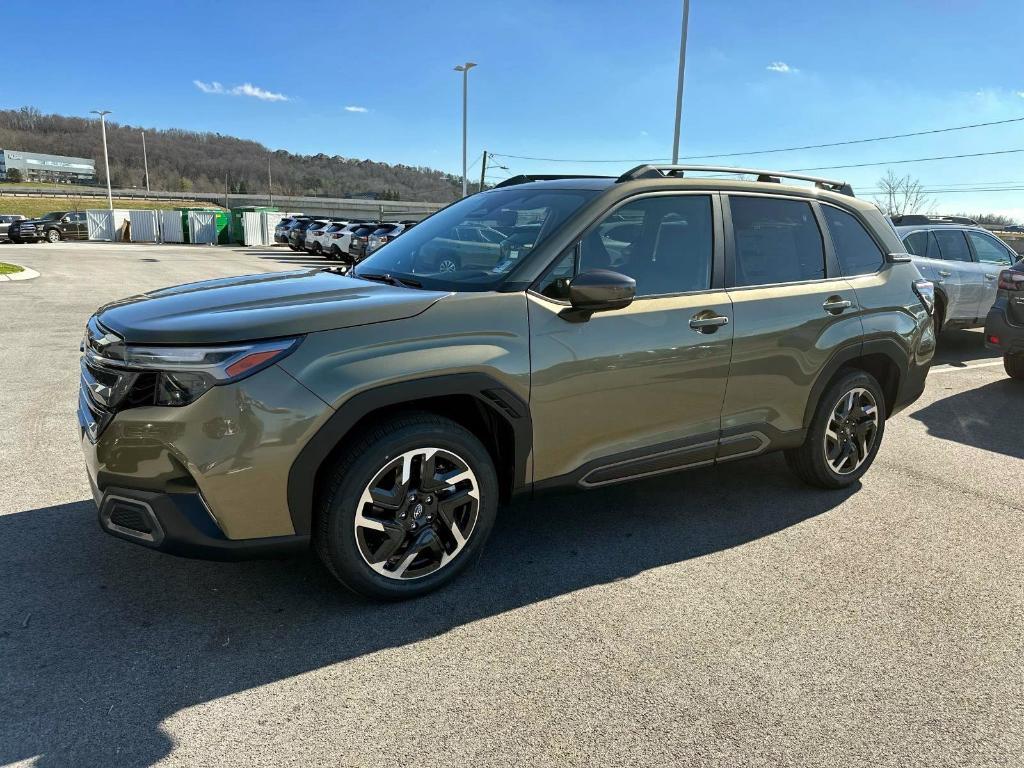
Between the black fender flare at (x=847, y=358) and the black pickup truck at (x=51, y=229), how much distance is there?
4399 cm

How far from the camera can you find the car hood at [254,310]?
2.78 metres

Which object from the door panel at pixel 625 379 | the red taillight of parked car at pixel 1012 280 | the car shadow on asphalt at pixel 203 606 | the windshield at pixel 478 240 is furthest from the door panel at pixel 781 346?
the red taillight of parked car at pixel 1012 280

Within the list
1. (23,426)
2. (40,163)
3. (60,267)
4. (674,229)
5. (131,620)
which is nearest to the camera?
(131,620)

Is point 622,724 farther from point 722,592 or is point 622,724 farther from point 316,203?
point 316,203

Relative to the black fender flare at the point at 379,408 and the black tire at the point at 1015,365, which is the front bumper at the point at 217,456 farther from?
the black tire at the point at 1015,365

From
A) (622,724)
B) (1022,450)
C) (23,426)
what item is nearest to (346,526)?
(622,724)

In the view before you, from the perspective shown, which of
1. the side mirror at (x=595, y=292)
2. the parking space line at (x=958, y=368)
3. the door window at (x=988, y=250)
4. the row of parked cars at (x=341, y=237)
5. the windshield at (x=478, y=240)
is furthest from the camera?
the row of parked cars at (x=341, y=237)

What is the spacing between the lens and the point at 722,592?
135 inches

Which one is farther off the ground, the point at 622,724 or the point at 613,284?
the point at 613,284

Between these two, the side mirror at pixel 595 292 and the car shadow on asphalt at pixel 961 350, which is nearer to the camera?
the side mirror at pixel 595 292

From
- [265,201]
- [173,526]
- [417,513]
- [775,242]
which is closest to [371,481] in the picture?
[417,513]

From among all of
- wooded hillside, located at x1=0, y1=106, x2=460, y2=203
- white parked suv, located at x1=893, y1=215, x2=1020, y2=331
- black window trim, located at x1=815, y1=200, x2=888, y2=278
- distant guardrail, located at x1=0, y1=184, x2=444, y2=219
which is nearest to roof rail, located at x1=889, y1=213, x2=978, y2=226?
white parked suv, located at x1=893, y1=215, x2=1020, y2=331

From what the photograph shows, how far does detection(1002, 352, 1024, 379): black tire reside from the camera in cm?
825

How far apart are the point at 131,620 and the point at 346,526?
0.98m
